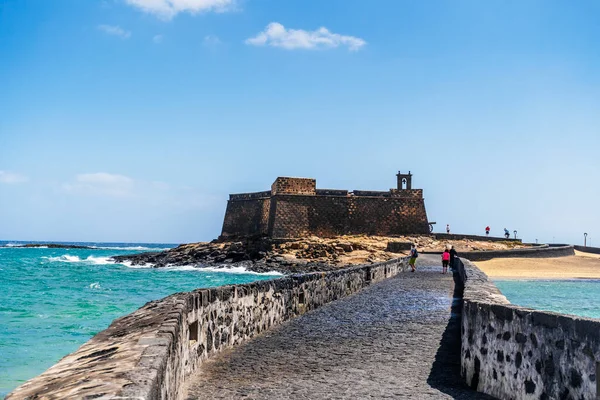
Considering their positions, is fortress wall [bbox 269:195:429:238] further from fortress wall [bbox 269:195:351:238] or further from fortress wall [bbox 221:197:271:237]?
fortress wall [bbox 221:197:271:237]

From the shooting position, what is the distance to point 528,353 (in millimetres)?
4527

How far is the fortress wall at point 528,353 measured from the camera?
3734 millimetres

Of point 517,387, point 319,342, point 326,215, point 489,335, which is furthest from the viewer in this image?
point 326,215

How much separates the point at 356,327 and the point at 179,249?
48.8 meters

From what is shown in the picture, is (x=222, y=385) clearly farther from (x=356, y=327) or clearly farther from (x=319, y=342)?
(x=356, y=327)

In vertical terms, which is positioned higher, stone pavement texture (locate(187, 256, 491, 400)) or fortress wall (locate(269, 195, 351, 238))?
fortress wall (locate(269, 195, 351, 238))

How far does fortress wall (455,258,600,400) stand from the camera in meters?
3.73

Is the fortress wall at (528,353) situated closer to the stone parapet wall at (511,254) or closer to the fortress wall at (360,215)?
the stone parapet wall at (511,254)

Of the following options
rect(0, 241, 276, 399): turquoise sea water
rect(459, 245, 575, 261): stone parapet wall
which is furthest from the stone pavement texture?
rect(459, 245, 575, 261): stone parapet wall

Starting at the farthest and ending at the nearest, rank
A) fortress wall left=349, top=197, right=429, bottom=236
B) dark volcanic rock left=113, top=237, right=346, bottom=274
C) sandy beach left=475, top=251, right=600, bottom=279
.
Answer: fortress wall left=349, top=197, right=429, bottom=236 < dark volcanic rock left=113, top=237, right=346, bottom=274 < sandy beach left=475, top=251, right=600, bottom=279

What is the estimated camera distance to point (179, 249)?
5641cm

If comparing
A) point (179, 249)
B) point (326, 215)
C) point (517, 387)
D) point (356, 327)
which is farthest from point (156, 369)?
point (179, 249)

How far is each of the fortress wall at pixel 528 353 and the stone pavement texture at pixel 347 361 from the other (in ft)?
0.91

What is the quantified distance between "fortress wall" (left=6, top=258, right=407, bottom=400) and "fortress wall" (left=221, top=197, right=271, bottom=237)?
128ft
